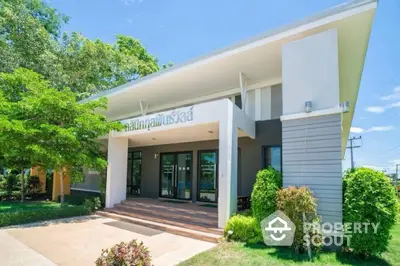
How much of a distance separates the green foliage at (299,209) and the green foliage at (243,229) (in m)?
1.14

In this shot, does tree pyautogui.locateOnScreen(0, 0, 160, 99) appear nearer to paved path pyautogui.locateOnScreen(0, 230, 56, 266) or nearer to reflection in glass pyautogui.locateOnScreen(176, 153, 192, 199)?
reflection in glass pyautogui.locateOnScreen(176, 153, 192, 199)

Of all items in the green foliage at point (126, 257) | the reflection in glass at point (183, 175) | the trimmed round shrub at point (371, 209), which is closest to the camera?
the green foliage at point (126, 257)

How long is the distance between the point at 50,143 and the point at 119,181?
144 inches

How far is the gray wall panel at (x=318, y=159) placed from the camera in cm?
633

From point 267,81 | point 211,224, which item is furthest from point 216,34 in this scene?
point 211,224

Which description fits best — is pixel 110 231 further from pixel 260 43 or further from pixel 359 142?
pixel 359 142

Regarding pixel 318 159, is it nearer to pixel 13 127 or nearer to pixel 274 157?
pixel 274 157

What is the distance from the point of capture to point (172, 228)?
A: 348 inches

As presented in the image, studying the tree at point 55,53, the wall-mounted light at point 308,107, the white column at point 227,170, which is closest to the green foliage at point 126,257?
the white column at point 227,170

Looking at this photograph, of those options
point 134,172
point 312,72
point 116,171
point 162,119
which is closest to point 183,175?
point 116,171

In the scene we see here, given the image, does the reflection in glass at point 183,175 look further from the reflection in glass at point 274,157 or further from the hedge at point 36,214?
the hedge at point 36,214

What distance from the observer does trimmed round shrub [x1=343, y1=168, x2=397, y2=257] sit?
5.41 m

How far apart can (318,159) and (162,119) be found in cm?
582

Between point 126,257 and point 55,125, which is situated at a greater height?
point 55,125
